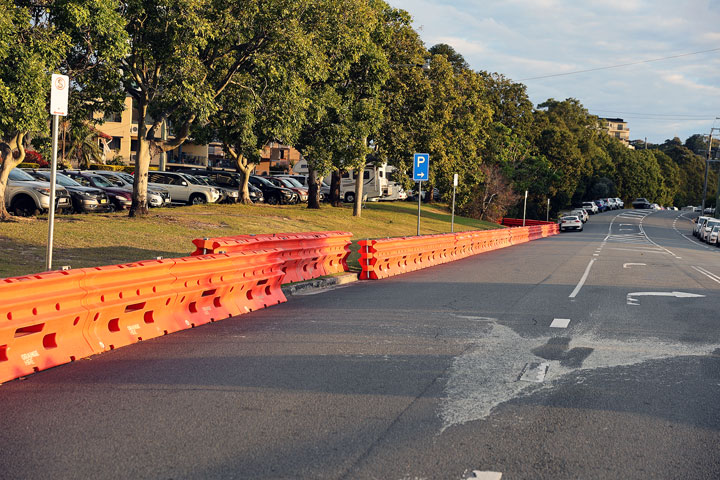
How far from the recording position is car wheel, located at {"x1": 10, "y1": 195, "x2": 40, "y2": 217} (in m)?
22.5

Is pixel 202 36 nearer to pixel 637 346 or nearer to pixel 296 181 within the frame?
pixel 637 346

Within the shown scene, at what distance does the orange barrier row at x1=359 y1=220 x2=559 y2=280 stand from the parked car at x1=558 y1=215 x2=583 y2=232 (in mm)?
29644

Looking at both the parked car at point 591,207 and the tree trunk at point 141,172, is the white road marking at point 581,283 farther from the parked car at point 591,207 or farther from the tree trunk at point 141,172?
the parked car at point 591,207

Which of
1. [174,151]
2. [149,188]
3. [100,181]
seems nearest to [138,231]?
[100,181]

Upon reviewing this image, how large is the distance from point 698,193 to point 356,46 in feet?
507

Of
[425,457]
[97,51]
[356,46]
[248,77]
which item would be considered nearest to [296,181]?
[356,46]

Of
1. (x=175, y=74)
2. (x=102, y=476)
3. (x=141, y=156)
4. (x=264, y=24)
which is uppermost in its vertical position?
(x=264, y=24)

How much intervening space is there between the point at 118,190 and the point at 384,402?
79.4 ft

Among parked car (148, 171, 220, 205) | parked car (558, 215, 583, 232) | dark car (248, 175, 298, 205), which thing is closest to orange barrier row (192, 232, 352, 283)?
parked car (148, 171, 220, 205)

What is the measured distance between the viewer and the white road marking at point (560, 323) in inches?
404

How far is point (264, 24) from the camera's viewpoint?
2166 cm

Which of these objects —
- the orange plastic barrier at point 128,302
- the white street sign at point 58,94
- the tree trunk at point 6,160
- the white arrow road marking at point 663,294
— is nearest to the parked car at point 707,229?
the white arrow road marking at point 663,294

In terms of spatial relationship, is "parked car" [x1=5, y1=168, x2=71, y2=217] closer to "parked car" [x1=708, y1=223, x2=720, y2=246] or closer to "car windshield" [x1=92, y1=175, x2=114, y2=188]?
"car windshield" [x1=92, y1=175, x2=114, y2=188]

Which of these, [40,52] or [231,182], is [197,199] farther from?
[40,52]
